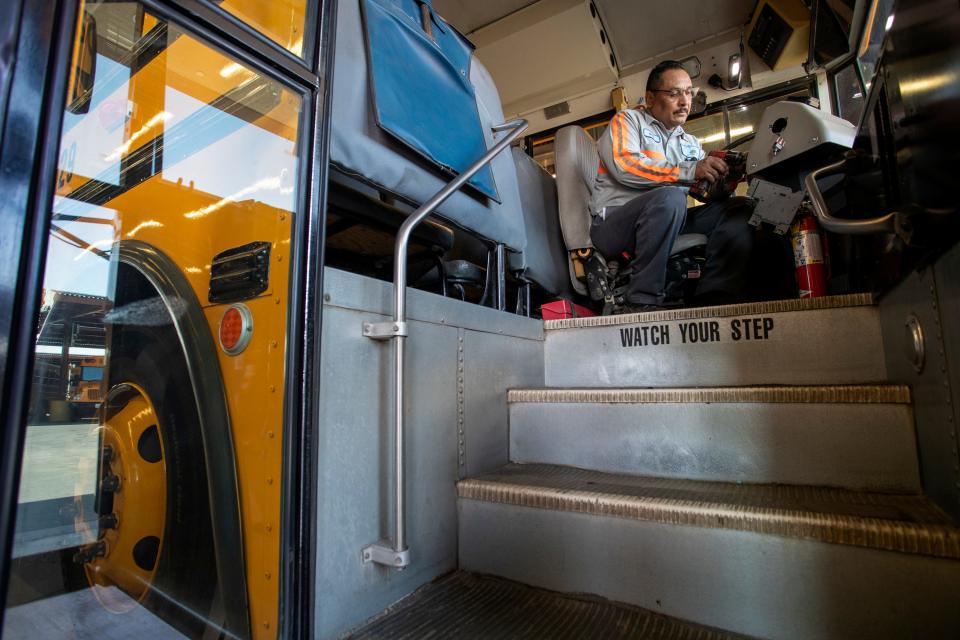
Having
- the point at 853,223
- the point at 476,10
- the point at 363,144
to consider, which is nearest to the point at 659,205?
the point at 853,223

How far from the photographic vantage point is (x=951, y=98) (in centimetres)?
68

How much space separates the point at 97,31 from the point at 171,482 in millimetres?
894

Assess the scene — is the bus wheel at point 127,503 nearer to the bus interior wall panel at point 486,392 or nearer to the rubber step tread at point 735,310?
the bus interior wall panel at point 486,392

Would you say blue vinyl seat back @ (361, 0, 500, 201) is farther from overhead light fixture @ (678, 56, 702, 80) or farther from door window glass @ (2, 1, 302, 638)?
overhead light fixture @ (678, 56, 702, 80)

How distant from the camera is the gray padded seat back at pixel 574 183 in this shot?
250 centimetres

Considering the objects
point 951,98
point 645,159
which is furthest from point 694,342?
point 645,159

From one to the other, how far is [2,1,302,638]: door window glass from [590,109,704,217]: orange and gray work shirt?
1878 mm

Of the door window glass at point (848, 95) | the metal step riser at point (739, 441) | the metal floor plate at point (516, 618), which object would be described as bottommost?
the metal floor plate at point (516, 618)

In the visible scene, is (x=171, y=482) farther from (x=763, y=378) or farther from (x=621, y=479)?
(x=763, y=378)

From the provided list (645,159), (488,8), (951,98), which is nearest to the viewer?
(951,98)

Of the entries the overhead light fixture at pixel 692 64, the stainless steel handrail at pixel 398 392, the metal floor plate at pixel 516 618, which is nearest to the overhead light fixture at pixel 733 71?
the overhead light fixture at pixel 692 64

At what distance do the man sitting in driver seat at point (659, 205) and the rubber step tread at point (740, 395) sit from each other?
78cm

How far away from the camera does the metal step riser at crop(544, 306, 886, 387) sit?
1376mm

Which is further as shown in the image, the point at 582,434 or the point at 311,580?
the point at 582,434
